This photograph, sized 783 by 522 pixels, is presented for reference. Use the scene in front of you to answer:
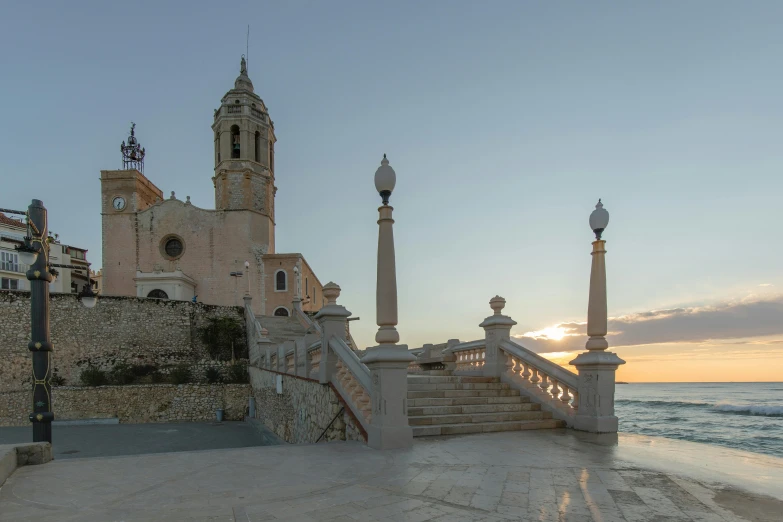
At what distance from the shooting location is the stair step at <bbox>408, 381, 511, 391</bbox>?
29.5 feet

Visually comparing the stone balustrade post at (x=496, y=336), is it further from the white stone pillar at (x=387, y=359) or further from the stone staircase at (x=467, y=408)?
the white stone pillar at (x=387, y=359)

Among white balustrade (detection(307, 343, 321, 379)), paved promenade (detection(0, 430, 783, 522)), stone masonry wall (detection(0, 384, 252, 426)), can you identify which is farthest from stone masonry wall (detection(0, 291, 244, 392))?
paved promenade (detection(0, 430, 783, 522))

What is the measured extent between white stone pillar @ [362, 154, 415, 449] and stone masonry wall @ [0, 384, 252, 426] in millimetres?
18299

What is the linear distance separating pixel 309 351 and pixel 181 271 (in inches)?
1162

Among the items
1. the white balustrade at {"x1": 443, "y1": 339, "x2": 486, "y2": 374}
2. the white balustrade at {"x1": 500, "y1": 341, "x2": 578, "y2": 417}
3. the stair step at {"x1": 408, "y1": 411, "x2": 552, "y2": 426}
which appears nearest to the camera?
the stair step at {"x1": 408, "y1": 411, "x2": 552, "y2": 426}

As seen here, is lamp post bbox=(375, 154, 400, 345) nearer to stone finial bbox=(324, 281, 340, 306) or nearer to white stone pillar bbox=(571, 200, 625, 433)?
stone finial bbox=(324, 281, 340, 306)

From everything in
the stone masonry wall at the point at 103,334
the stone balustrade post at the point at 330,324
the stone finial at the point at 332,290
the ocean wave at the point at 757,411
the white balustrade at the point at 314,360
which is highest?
the stone finial at the point at 332,290

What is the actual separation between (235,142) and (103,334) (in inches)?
789

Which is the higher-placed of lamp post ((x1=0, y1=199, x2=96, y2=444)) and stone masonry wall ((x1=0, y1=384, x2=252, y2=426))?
lamp post ((x1=0, y1=199, x2=96, y2=444))

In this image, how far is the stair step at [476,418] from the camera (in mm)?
7661

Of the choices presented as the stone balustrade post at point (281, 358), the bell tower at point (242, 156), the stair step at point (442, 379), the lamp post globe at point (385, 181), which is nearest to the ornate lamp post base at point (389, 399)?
the lamp post globe at point (385, 181)

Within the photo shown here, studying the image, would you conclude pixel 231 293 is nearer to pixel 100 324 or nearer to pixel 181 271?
pixel 181 271

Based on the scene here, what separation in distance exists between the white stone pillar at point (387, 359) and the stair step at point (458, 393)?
186 cm

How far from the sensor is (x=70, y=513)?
12.5 ft
